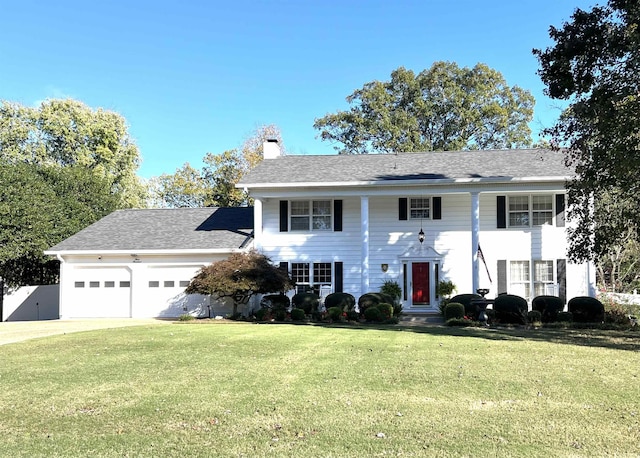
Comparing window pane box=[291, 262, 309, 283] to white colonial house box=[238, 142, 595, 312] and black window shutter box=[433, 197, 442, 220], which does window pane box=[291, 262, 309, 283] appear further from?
black window shutter box=[433, 197, 442, 220]

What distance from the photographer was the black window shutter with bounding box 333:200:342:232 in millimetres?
20547

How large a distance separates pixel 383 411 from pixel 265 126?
33.9 m

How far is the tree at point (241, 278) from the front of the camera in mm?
17188

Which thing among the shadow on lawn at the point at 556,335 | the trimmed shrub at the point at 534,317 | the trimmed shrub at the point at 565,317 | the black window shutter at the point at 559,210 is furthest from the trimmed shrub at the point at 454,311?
the black window shutter at the point at 559,210

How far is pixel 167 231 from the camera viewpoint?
70.5ft

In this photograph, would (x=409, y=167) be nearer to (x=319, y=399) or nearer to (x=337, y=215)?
(x=337, y=215)

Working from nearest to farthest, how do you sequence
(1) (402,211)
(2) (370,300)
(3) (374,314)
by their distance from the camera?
(3) (374,314) → (2) (370,300) → (1) (402,211)

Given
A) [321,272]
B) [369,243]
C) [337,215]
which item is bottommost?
[321,272]

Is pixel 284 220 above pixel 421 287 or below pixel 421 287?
above

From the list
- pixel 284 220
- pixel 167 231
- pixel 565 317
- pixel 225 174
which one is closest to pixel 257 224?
pixel 284 220

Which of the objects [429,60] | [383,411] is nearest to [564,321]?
[383,411]

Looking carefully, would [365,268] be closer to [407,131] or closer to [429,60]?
[407,131]

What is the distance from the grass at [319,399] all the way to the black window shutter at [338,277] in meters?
9.12

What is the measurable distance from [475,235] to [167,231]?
12262mm
